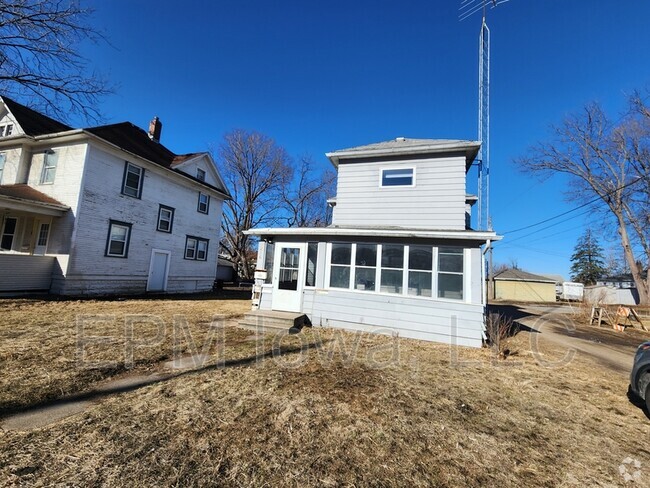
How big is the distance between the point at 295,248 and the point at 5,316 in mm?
7922

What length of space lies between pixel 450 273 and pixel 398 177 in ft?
12.2

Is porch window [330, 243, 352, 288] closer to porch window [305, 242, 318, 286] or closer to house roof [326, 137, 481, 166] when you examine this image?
porch window [305, 242, 318, 286]

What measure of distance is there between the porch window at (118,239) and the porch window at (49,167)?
311 centimetres

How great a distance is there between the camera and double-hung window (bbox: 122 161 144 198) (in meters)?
13.8

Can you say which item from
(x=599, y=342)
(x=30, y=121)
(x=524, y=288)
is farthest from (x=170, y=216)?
(x=524, y=288)

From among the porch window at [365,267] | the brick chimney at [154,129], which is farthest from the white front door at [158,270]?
the porch window at [365,267]

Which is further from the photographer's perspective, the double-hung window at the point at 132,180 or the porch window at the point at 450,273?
the double-hung window at the point at 132,180

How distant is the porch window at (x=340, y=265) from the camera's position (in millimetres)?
8766

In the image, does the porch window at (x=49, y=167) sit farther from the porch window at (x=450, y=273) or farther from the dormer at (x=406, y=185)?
the porch window at (x=450, y=273)

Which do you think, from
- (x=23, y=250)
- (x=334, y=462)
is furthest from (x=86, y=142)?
(x=334, y=462)

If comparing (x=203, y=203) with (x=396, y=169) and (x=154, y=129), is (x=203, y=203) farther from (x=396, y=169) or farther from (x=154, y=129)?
(x=396, y=169)

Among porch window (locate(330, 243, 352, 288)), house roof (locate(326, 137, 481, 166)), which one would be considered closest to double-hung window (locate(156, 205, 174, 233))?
house roof (locate(326, 137, 481, 166))

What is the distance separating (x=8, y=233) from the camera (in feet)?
43.1

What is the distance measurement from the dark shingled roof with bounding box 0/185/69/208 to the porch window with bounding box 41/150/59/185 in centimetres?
63
